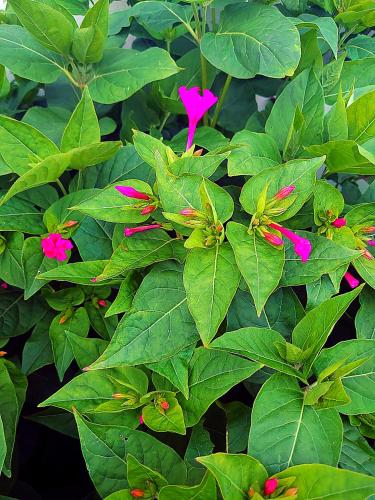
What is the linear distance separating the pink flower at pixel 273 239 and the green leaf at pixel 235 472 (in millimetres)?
201

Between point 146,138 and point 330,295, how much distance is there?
10.6 inches

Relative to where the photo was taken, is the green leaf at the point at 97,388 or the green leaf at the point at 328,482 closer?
the green leaf at the point at 328,482

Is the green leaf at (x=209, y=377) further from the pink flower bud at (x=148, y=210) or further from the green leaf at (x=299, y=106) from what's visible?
the green leaf at (x=299, y=106)

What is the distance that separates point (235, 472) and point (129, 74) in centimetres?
55

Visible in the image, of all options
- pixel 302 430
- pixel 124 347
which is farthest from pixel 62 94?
pixel 302 430

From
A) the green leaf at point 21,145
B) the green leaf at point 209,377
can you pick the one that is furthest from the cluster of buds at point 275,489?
the green leaf at point 21,145

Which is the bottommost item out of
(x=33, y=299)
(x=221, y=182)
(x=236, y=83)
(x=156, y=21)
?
(x=33, y=299)

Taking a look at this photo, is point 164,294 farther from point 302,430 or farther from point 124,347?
point 302,430

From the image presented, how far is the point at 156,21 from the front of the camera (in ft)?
2.76

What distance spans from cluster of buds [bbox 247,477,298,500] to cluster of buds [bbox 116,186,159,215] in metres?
0.29

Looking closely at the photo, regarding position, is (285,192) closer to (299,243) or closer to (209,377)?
(299,243)

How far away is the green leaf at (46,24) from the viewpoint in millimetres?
718

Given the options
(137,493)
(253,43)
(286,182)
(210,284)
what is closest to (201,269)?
(210,284)

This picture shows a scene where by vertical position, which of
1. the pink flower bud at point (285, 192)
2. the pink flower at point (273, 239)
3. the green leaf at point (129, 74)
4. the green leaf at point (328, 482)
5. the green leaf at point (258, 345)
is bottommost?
the green leaf at point (328, 482)
